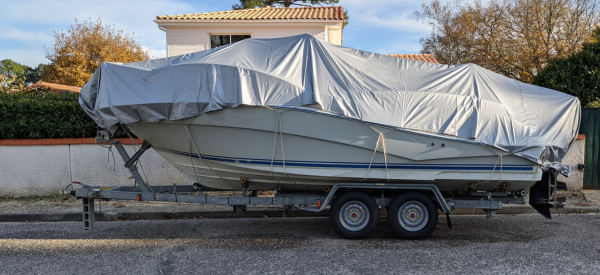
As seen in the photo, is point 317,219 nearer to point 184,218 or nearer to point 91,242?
point 184,218

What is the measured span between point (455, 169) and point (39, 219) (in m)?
7.33

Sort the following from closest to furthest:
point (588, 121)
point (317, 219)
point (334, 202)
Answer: point (334, 202) < point (317, 219) < point (588, 121)

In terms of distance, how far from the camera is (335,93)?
5.75 metres

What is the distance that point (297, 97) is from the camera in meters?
5.60

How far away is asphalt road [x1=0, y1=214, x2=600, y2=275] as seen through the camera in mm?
4930

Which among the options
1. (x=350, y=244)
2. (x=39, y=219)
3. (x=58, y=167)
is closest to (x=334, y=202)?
(x=350, y=244)

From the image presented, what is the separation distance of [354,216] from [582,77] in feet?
21.7

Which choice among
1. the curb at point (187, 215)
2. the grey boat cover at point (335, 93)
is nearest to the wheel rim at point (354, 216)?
the grey boat cover at point (335, 93)

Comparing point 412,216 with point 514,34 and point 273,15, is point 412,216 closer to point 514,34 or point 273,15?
point 273,15

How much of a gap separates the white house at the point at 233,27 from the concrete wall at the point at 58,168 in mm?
6840

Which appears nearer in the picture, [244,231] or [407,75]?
[407,75]

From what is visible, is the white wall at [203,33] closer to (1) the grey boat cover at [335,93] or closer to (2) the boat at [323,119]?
(1) the grey boat cover at [335,93]

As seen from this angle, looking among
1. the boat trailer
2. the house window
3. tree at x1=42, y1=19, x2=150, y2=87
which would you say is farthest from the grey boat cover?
tree at x1=42, y1=19, x2=150, y2=87

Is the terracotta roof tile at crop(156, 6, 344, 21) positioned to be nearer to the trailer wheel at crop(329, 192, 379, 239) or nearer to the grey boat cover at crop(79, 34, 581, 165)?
the grey boat cover at crop(79, 34, 581, 165)
